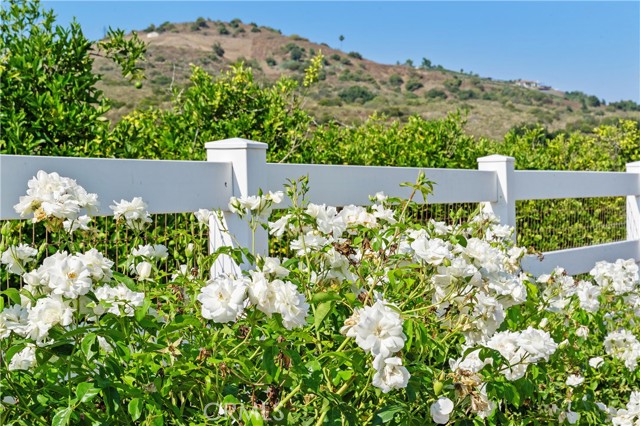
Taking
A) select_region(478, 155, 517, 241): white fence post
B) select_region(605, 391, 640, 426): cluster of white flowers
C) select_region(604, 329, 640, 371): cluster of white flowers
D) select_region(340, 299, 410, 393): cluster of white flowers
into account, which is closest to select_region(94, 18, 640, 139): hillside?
select_region(478, 155, 517, 241): white fence post

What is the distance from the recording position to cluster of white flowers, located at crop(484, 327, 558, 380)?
6.70ft

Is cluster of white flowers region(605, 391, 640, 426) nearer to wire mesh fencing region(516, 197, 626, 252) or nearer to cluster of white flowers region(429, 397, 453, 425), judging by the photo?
cluster of white flowers region(429, 397, 453, 425)

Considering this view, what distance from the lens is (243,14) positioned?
40.6m

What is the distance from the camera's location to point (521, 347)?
2078 millimetres

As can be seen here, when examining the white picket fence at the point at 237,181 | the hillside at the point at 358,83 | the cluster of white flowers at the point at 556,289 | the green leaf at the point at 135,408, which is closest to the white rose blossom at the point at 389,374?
the green leaf at the point at 135,408

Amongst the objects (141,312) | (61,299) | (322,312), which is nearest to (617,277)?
(322,312)

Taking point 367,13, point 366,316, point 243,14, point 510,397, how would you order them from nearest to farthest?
point 366,316, point 510,397, point 367,13, point 243,14

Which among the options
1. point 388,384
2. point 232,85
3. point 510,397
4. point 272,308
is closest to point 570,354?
point 510,397

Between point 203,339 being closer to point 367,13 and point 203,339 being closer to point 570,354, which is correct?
point 570,354

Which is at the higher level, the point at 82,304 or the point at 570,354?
the point at 82,304

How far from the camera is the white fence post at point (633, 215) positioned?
294 inches

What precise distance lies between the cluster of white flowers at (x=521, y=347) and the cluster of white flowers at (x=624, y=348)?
1506mm

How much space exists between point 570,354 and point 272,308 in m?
1.61

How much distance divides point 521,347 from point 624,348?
160 centimetres
